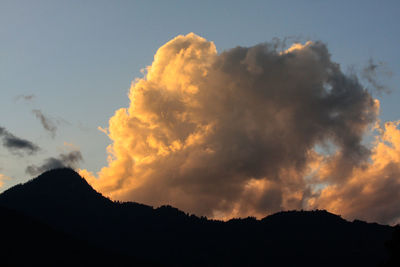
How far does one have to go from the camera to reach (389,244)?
349ft

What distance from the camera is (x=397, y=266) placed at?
10081cm

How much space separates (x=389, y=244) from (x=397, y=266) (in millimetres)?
6466
